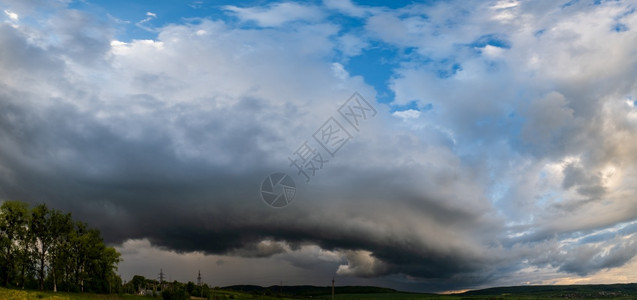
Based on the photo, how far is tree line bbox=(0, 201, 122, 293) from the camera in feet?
313

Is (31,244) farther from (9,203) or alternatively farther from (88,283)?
(88,283)

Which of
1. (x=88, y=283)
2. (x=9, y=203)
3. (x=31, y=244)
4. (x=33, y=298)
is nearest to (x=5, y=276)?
(x=31, y=244)

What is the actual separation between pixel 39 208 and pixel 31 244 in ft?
24.5

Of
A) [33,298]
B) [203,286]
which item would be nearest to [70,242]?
[33,298]

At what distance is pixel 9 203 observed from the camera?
313 ft

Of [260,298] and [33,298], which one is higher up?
[33,298]

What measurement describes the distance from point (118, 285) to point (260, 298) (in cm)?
6769

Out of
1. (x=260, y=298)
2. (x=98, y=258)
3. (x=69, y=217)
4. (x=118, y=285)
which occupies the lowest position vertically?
(x=260, y=298)

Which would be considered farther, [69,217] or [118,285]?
[118,285]

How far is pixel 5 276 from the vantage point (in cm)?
9381

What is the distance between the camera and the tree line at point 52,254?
95312mm

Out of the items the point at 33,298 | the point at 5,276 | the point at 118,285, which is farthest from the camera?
the point at 118,285

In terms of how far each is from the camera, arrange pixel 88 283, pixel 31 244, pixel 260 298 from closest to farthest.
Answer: pixel 31 244, pixel 88 283, pixel 260 298

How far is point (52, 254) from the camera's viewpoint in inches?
4090
